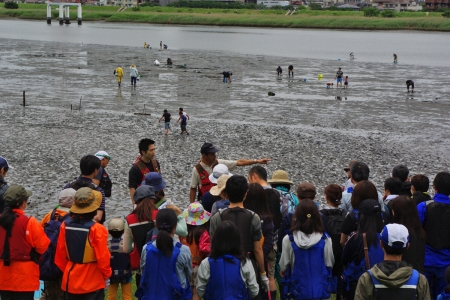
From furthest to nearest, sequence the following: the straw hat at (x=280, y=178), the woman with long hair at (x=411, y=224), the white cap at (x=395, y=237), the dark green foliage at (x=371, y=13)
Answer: the dark green foliage at (x=371, y=13) → the straw hat at (x=280, y=178) → the woman with long hair at (x=411, y=224) → the white cap at (x=395, y=237)

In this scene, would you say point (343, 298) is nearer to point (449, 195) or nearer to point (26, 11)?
point (449, 195)

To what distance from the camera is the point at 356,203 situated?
7.82 meters

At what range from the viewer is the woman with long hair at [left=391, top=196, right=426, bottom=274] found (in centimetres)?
745

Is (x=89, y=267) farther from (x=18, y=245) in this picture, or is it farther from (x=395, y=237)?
(x=395, y=237)

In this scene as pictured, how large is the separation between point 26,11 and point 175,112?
171 m

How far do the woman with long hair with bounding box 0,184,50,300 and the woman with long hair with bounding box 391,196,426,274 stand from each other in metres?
4.19

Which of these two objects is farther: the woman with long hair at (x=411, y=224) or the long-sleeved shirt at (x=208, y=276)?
the woman with long hair at (x=411, y=224)

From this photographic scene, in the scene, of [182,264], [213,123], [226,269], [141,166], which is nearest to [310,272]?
[226,269]

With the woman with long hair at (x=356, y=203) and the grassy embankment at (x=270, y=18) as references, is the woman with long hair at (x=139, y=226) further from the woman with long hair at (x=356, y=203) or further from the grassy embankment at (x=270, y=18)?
the grassy embankment at (x=270, y=18)

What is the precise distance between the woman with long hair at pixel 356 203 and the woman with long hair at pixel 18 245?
3.59 metres

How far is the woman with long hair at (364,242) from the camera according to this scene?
725 centimetres

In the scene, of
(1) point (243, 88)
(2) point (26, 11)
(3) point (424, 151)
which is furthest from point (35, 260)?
(2) point (26, 11)

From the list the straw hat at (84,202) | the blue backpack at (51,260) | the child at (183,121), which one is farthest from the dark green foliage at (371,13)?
the straw hat at (84,202)

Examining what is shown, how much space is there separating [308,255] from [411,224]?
4.48 feet
